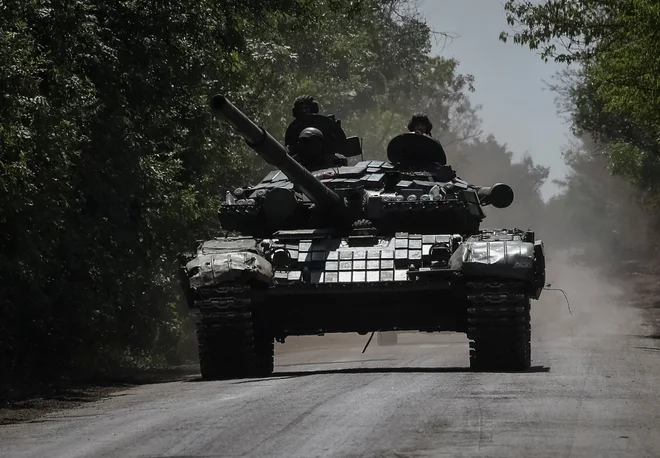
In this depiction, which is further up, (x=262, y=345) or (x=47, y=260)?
(x=47, y=260)

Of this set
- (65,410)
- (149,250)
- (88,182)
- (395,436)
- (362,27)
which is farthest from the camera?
(362,27)

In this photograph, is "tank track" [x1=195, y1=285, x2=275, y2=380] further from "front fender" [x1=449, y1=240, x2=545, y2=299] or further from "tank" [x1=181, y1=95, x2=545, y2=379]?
"front fender" [x1=449, y1=240, x2=545, y2=299]

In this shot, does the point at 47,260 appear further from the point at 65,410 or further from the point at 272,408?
the point at 272,408

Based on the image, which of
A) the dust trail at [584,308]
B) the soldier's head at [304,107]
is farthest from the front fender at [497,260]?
the dust trail at [584,308]

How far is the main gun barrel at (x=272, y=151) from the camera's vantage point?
50.1ft

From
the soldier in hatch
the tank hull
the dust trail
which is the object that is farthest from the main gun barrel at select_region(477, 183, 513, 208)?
the dust trail

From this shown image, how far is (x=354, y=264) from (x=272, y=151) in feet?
5.54

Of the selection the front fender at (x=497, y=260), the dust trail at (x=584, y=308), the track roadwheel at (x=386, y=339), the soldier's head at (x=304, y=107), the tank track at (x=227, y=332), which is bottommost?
the tank track at (x=227, y=332)

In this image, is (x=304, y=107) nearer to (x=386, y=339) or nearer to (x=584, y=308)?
(x=386, y=339)

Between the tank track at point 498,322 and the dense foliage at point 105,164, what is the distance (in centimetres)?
544

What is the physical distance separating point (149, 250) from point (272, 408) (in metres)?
12.1

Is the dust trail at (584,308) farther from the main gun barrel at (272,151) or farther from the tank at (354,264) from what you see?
the main gun barrel at (272,151)

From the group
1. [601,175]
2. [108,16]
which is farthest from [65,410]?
[601,175]

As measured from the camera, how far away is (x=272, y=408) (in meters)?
11.7
